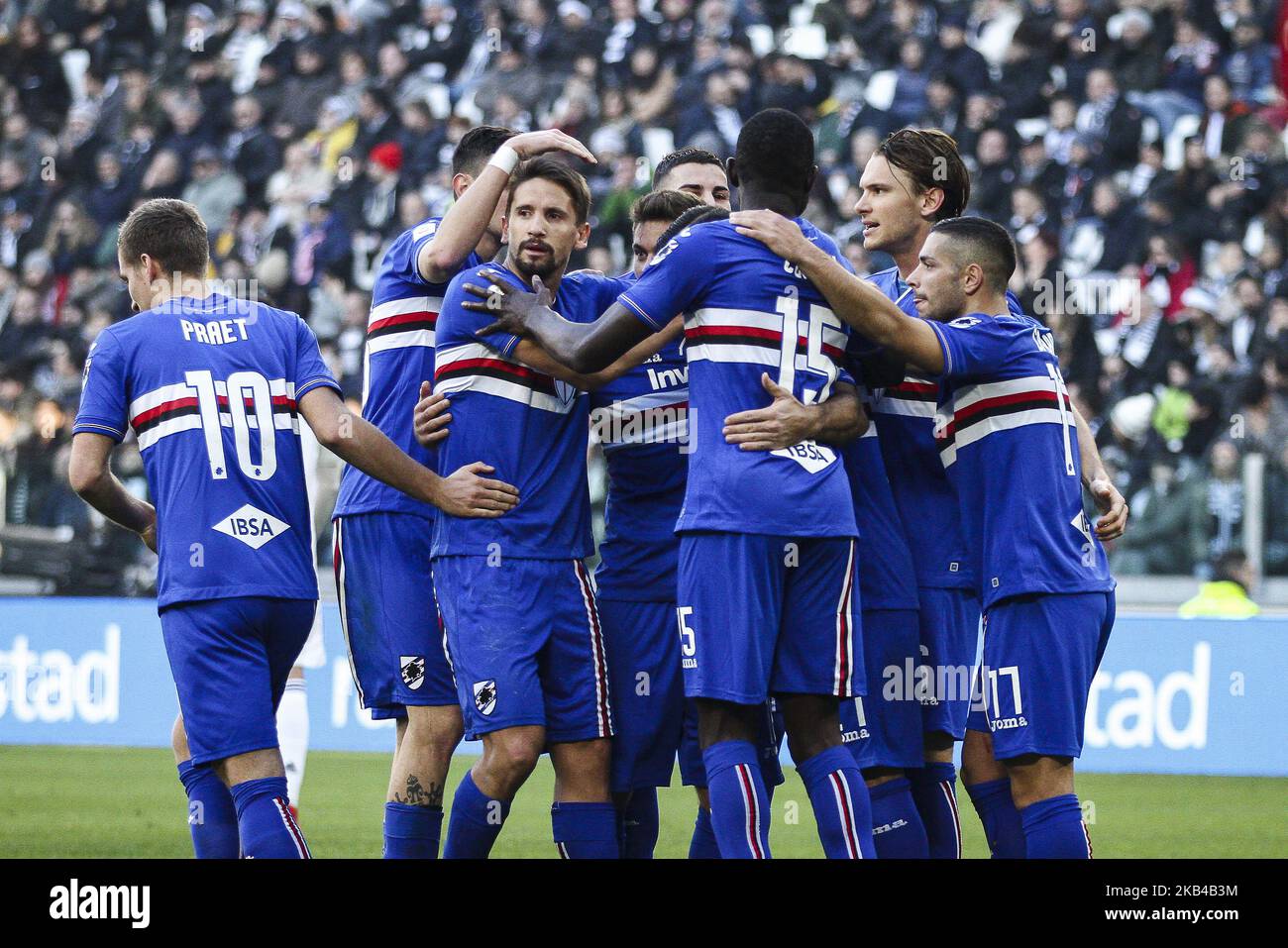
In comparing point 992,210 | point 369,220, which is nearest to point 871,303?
point 992,210

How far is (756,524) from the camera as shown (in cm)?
464

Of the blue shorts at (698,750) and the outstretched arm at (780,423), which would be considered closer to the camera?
the outstretched arm at (780,423)

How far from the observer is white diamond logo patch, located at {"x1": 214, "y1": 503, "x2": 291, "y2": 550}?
16.0 ft

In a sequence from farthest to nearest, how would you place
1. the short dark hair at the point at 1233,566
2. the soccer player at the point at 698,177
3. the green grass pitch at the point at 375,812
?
the short dark hair at the point at 1233,566 < the green grass pitch at the point at 375,812 < the soccer player at the point at 698,177

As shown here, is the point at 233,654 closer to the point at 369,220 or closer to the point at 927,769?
the point at 927,769

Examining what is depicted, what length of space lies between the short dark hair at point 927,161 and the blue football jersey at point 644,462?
3.18 ft

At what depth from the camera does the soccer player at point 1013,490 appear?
484 centimetres

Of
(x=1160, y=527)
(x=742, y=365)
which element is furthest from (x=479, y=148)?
(x=1160, y=527)

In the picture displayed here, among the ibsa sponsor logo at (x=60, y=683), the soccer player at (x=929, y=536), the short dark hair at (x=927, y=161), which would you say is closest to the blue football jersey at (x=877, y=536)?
the soccer player at (x=929, y=536)

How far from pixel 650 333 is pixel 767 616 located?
848mm

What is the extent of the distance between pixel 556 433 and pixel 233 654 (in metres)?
1.15

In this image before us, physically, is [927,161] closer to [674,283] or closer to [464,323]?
[674,283]

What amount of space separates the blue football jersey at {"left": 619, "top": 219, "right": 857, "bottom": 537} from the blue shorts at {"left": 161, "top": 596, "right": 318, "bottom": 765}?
126 cm

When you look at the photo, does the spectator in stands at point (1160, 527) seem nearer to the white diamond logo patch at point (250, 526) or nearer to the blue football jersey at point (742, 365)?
the blue football jersey at point (742, 365)
